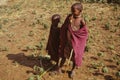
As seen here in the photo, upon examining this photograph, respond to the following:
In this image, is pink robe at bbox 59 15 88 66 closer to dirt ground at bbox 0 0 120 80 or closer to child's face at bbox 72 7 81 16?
child's face at bbox 72 7 81 16

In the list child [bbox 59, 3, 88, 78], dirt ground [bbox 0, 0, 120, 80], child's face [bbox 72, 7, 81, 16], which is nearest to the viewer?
child's face [bbox 72, 7, 81, 16]

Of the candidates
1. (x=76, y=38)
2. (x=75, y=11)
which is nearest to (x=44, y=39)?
(x=76, y=38)

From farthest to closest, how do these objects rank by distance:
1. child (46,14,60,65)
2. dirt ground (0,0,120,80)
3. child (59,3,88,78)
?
dirt ground (0,0,120,80) → child (46,14,60,65) → child (59,3,88,78)

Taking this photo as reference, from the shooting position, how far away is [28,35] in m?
9.05

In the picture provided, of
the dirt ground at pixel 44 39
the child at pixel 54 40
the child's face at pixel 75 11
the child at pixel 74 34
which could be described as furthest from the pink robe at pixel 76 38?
the dirt ground at pixel 44 39

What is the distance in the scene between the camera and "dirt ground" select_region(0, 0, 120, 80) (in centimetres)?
639

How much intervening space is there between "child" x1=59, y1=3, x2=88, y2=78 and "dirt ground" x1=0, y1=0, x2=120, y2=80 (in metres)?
0.72

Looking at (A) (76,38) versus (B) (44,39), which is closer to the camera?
(A) (76,38)

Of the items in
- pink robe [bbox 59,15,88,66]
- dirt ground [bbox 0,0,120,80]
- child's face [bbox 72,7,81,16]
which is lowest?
dirt ground [bbox 0,0,120,80]

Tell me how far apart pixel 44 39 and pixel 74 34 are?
3049 mm

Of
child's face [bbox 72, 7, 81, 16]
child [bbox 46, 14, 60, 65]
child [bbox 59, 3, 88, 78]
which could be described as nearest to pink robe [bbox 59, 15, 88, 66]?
child [bbox 59, 3, 88, 78]

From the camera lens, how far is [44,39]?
28.1 feet

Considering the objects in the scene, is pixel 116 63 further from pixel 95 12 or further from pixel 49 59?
pixel 95 12

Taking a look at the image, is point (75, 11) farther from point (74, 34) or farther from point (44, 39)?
point (44, 39)
